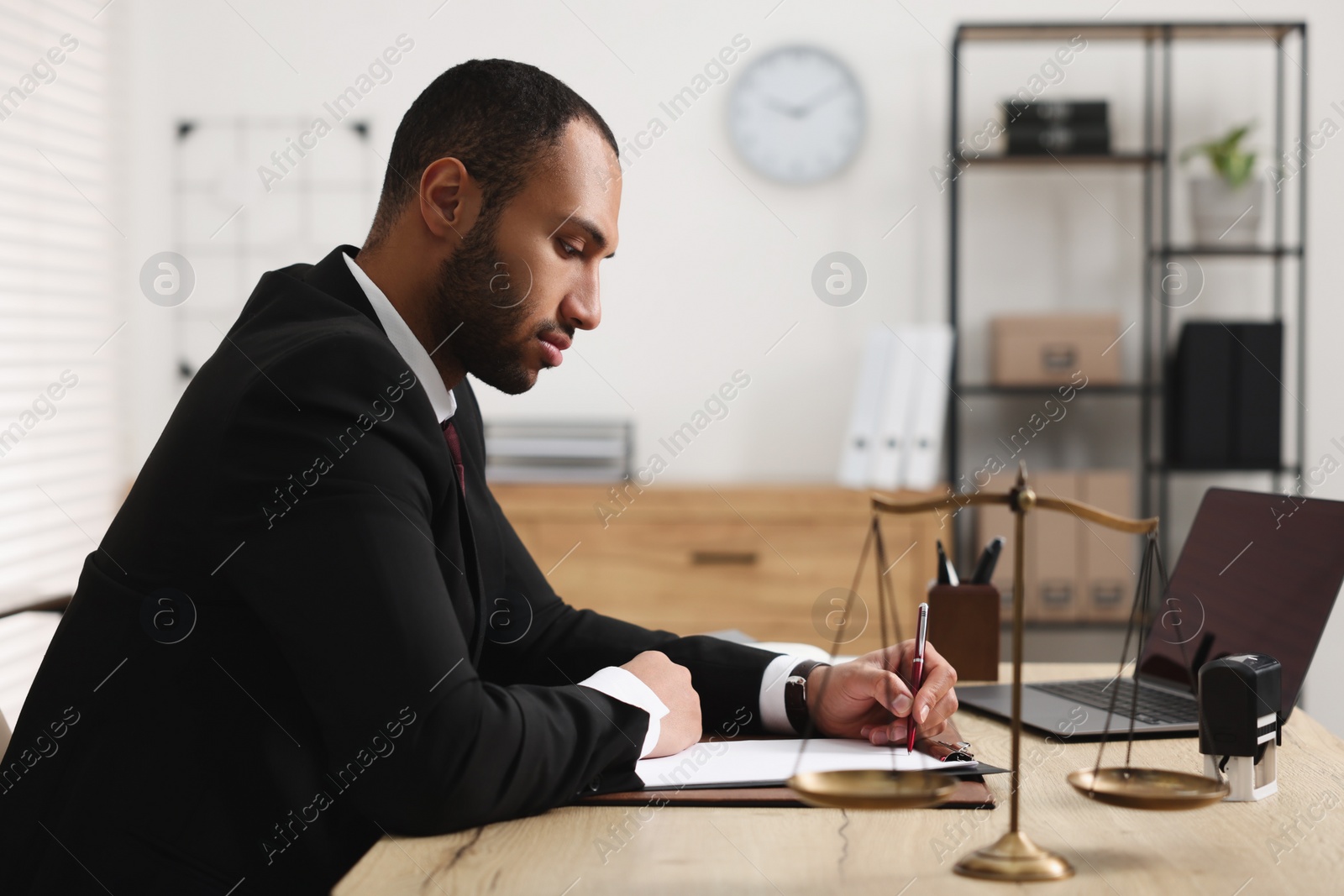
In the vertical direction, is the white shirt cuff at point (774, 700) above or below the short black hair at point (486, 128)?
below

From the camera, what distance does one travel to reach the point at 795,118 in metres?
3.14

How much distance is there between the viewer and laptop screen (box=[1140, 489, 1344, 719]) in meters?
1.04

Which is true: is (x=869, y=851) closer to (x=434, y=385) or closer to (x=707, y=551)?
(x=434, y=385)

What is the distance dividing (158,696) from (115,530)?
0.58 ft

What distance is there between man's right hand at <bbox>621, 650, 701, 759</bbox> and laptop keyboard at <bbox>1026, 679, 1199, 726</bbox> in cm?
39

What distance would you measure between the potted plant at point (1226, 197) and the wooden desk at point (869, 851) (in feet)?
7.83

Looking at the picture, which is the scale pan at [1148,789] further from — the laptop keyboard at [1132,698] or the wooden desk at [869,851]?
the laptop keyboard at [1132,698]

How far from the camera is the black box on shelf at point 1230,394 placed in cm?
282

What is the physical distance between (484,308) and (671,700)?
0.43 m

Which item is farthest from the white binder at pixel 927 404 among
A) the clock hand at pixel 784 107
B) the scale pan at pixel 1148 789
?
the scale pan at pixel 1148 789

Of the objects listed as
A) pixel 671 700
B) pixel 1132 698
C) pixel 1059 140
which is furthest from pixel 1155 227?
pixel 671 700

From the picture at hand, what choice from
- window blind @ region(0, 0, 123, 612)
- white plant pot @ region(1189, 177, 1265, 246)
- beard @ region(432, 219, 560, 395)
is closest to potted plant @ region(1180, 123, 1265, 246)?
white plant pot @ region(1189, 177, 1265, 246)

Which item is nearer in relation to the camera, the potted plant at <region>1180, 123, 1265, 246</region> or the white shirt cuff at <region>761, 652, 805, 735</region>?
the white shirt cuff at <region>761, 652, 805, 735</region>

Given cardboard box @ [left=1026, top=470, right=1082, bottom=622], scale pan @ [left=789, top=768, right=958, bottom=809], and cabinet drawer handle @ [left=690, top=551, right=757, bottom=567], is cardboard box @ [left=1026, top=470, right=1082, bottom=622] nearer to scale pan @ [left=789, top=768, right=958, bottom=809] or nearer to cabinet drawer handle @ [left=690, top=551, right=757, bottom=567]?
cabinet drawer handle @ [left=690, top=551, right=757, bottom=567]
